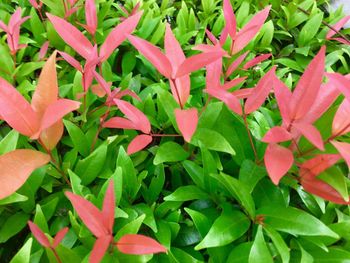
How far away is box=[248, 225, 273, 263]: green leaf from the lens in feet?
2.22

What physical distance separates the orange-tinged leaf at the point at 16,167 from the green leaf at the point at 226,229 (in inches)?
12.5

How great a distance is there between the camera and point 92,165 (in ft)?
2.69

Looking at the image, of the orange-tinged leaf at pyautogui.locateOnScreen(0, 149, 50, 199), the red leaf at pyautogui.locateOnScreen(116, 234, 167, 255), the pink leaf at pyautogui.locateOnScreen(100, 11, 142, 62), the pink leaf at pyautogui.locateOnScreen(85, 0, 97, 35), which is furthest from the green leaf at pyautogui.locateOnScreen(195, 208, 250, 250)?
the pink leaf at pyautogui.locateOnScreen(85, 0, 97, 35)

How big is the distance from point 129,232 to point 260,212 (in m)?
0.26

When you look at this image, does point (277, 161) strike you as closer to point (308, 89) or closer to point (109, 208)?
point (308, 89)

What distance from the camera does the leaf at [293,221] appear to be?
0.71m

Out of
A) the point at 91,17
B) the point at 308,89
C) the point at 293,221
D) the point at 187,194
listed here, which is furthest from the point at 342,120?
the point at 91,17

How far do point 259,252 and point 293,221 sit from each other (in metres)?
0.10

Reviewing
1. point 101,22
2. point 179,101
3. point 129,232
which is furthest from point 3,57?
point 129,232

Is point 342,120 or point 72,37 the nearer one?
point 342,120

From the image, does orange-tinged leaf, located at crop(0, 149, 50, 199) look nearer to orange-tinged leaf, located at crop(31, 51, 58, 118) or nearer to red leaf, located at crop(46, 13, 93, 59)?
orange-tinged leaf, located at crop(31, 51, 58, 118)

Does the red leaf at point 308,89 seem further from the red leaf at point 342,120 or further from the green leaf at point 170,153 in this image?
the green leaf at point 170,153

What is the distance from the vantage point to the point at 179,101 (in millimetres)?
829

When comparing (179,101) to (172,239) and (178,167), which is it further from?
(172,239)
